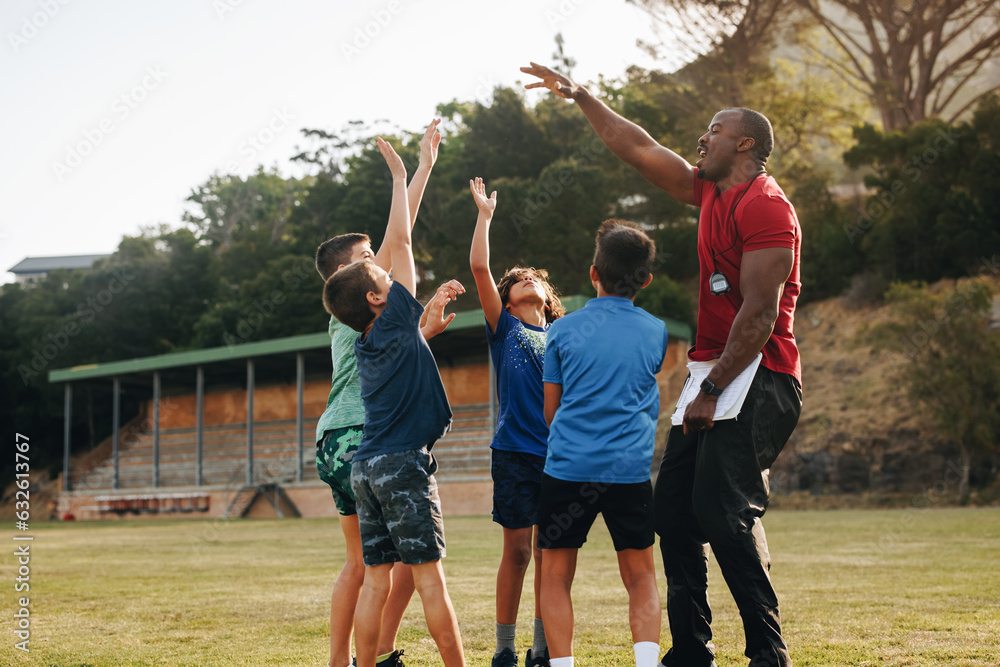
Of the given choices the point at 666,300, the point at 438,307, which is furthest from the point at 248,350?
the point at 438,307

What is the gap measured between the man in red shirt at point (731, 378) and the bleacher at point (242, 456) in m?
20.4

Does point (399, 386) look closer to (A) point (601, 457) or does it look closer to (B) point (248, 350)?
(A) point (601, 457)

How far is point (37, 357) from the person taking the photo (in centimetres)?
4100

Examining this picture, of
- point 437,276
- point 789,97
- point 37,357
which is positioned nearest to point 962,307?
point 789,97

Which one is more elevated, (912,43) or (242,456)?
(912,43)

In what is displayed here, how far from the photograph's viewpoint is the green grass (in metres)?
4.18

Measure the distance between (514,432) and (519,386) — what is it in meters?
0.22

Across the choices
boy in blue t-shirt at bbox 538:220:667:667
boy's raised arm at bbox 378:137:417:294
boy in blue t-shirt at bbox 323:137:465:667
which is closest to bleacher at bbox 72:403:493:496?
boy's raised arm at bbox 378:137:417:294

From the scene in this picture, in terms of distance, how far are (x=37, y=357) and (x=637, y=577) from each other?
143 feet

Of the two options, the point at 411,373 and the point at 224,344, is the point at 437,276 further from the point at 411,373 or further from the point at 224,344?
the point at 411,373

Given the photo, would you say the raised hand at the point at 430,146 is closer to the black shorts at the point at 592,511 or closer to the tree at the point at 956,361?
the black shorts at the point at 592,511

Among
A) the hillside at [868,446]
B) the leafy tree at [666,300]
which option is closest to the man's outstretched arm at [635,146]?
the hillside at [868,446]

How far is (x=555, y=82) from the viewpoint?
3627 mm

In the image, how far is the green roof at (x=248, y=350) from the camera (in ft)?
79.1
